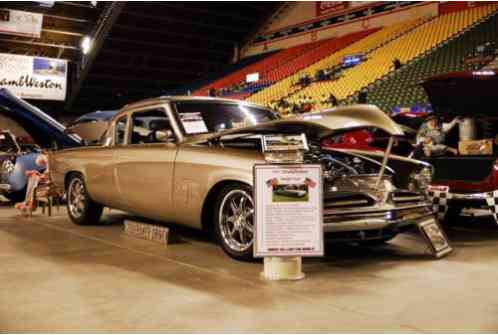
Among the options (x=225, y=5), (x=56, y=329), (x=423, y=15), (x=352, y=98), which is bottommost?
(x=56, y=329)

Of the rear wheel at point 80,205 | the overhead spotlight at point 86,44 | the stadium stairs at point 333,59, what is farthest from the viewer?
the overhead spotlight at point 86,44

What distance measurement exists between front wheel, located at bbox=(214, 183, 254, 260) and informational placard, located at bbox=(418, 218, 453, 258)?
4.93 feet

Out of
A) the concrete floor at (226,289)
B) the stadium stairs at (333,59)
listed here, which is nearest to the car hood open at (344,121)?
the concrete floor at (226,289)

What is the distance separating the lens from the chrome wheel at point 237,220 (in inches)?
172

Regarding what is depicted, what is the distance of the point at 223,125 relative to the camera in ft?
17.4

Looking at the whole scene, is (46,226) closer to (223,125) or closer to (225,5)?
(223,125)

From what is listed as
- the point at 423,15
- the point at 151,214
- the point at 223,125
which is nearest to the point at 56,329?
the point at 151,214

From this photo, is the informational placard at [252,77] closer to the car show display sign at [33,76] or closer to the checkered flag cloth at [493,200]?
the car show display sign at [33,76]

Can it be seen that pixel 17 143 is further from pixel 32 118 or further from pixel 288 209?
pixel 288 209

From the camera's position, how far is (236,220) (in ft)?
14.6

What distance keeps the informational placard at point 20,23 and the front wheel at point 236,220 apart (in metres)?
19.9

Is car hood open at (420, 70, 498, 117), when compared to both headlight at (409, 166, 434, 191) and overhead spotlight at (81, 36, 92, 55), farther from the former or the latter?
overhead spotlight at (81, 36, 92, 55)

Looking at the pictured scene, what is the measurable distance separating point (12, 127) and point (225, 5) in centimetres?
1790

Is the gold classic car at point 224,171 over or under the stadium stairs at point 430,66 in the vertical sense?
under
